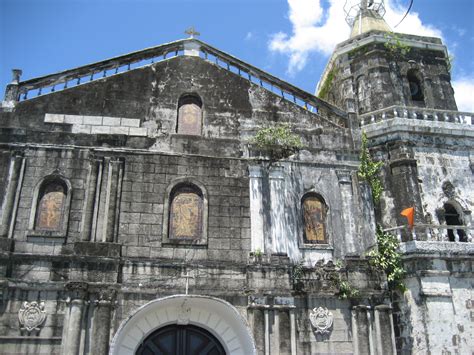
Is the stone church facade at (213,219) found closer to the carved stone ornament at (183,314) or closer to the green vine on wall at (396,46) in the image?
the carved stone ornament at (183,314)

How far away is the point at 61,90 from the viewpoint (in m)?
12.6

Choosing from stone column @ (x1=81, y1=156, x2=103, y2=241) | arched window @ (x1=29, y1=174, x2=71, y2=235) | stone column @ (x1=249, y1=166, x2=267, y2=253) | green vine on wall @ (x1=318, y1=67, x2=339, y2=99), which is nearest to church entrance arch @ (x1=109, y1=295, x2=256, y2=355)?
stone column @ (x1=249, y1=166, x2=267, y2=253)

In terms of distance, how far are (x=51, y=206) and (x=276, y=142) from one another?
5578 millimetres

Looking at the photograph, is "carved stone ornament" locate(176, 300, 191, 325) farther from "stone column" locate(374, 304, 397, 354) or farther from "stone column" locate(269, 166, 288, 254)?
"stone column" locate(374, 304, 397, 354)

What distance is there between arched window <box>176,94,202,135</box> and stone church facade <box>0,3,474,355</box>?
0.13ft

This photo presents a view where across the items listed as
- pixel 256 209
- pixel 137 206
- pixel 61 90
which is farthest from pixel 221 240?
pixel 61 90

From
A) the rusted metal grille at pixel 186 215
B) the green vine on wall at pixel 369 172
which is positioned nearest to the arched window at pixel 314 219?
the green vine on wall at pixel 369 172

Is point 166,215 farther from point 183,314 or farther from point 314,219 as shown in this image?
point 314,219

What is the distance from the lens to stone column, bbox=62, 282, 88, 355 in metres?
9.88

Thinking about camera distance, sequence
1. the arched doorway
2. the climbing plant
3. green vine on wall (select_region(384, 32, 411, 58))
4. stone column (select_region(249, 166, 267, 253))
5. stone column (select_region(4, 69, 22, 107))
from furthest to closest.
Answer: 1. green vine on wall (select_region(384, 32, 411, 58))
2. stone column (select_region(4, 69, 22, 107))
3. stone column (select_region(249, 166, 267, 253))
4. the climbing plant
5. the arched doorway

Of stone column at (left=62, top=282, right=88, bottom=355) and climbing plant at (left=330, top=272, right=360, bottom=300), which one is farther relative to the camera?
climbing plant at (left=330, top=272, right=360, bottom=300)

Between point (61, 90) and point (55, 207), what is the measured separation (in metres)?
3.16

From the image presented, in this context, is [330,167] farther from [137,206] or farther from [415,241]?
[137,206]

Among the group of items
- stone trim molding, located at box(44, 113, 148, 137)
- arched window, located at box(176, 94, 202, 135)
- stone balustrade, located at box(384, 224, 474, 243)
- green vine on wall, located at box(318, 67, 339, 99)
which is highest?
green vine on wall, located at box(318, 67, 339, 99)
